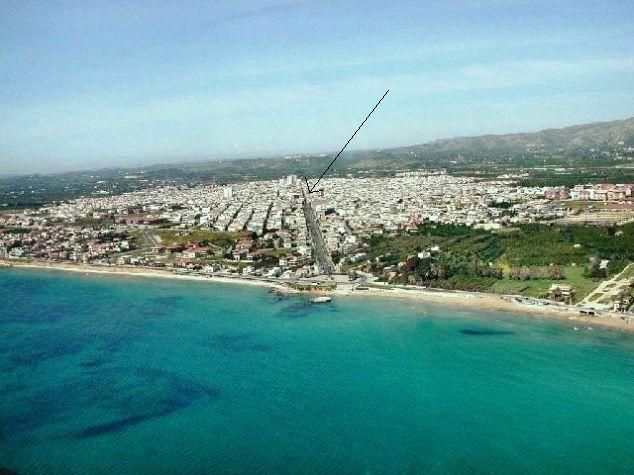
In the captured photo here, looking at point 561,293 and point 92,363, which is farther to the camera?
point 561,293

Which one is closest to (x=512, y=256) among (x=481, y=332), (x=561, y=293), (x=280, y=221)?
(x=561, y=293)

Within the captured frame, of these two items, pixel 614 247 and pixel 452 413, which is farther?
pixel 614 247

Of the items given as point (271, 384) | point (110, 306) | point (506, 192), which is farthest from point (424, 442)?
point (506, 192)

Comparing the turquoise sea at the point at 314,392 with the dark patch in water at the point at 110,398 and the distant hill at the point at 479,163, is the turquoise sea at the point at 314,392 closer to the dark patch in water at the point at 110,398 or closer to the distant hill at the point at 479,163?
the dark patch in water at the point at 110,398

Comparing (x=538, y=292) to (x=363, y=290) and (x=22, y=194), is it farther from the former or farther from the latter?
(x=22, y=194)

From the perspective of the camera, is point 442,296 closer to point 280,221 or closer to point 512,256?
point 512,256

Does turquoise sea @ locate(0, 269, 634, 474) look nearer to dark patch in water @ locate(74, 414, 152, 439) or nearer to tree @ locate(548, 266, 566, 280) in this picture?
dark patch in water @ locate(74, 414, 152, 439)
